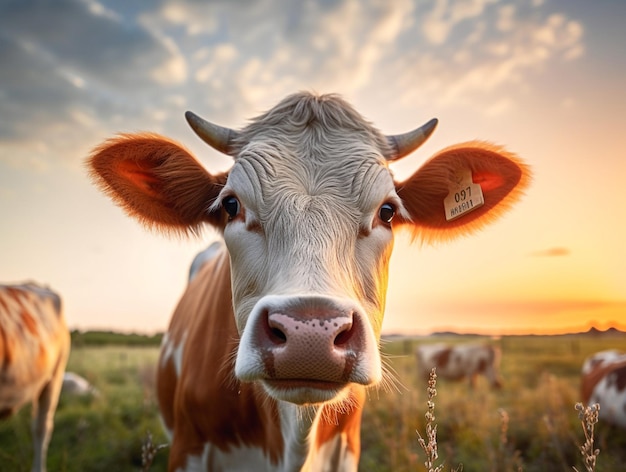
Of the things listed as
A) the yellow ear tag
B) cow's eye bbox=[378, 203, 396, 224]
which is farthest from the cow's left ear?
cow's eye bbox=[378, 203, 396, 224]

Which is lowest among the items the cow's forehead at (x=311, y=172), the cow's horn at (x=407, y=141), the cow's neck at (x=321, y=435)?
the cow's neck at (x=321, y=435)

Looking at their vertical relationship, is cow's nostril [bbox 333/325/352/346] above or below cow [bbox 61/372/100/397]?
above

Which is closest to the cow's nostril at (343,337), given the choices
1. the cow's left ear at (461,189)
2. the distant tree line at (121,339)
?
the cow's left ear at (461,189)

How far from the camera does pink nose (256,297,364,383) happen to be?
1890 mm

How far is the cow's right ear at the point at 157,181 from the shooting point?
3127mm

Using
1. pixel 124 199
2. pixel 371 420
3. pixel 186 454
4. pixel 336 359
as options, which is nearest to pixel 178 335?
pixel 186 454

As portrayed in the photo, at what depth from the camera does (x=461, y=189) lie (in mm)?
3301

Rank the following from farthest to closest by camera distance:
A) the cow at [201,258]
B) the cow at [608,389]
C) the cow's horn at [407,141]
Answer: the cow at [608,389]
the cow at [201,258]
the cow's horn at [407,141]

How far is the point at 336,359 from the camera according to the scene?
6.32 feet

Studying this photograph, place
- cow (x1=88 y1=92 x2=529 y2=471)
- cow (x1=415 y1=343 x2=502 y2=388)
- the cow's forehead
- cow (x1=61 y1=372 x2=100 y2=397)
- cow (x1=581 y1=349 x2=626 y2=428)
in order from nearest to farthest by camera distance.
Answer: cow (x1=88 y1=92 x2=529 y2=471) → the cow's forehead → cow (x1=581 y1=349 x2=626 y2=428) → cow (x1=61 y1=372 x2=100 y2=397) → cow (x1=415 y1=343 x2=502 y2=388)

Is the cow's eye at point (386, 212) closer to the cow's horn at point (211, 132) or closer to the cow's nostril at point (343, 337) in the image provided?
the cow's nostril at point (343, 337)

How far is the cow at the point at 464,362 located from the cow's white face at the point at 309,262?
54.3 feet

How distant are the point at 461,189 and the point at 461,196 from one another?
5cm

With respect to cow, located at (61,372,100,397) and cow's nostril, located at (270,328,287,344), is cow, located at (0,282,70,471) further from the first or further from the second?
cow's nostril, located at (270,328,287,344)
